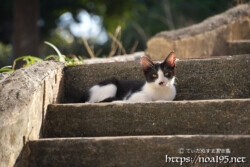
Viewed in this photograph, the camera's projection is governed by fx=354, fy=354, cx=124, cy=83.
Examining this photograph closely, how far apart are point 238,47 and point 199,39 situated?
611mm

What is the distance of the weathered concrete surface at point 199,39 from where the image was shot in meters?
5.53

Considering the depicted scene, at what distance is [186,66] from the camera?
3766 mm

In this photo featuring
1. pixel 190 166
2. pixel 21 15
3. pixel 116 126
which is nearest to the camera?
pixel 190 166

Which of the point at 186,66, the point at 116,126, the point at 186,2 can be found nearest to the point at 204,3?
the point at 186,2

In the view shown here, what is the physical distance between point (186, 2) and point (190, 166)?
45.0ft

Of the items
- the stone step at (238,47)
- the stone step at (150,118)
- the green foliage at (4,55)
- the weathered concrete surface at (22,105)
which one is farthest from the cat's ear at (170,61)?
the green foliage at (4,55)

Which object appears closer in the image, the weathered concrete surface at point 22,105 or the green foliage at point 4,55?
the weathered concrete surface at point 22,105

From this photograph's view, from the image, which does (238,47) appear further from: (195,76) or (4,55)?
(4,55)

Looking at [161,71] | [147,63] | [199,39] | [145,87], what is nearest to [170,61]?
[161,71]

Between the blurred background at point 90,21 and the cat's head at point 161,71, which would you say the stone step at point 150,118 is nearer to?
the cat's head at point 161,71

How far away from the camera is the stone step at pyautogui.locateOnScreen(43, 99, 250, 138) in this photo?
2.69 m

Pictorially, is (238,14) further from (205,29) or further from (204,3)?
(204,3)

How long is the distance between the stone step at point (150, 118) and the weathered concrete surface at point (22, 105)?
0.21 metres

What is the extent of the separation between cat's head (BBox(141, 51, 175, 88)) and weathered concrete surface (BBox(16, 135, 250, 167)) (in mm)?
1246
